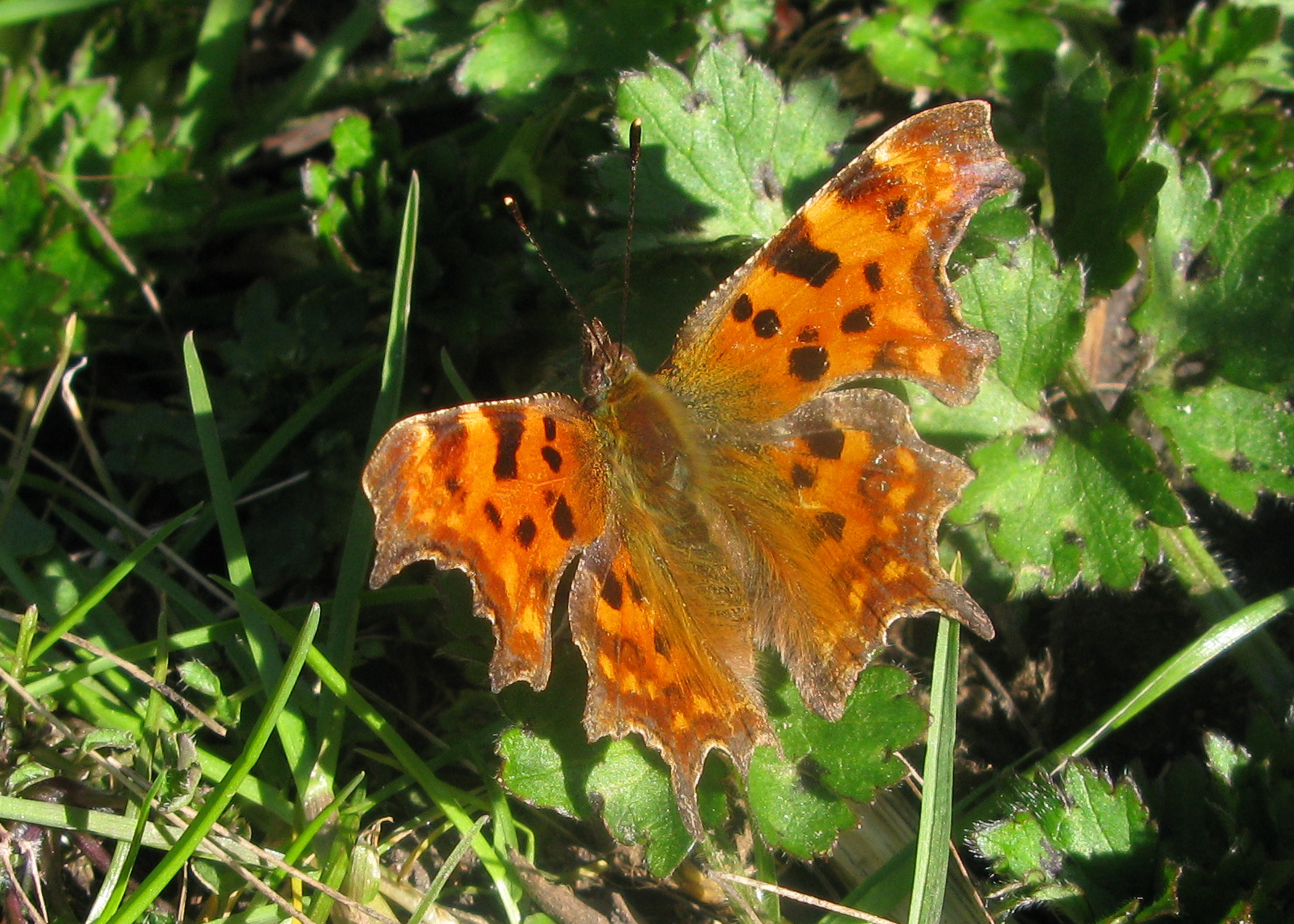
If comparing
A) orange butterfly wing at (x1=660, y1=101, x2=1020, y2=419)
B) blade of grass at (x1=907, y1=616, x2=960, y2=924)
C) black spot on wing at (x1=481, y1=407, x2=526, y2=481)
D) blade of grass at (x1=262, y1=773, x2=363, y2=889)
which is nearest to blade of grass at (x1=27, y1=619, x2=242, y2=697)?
blade of grass at (x1=262, y1=773, x2=363, y2=889)

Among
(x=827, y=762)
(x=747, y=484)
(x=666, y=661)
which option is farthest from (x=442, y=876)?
(x=747, y=484)

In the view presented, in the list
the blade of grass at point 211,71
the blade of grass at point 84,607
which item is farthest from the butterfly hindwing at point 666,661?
the blade of grass at point 211,71

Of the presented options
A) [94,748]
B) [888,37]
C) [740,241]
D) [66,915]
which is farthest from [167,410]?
[888,37]

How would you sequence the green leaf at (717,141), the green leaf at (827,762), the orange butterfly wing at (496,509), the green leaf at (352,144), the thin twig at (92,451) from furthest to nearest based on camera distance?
the green leaf at (352,144)
the thin twig at (92,451)
the green leaf at (717,141)
the green leaf at (827,762)
the orange butterfly wing at (496,509)

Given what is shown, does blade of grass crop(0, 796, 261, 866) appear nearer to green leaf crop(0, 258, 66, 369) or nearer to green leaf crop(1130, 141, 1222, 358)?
green leaf crop(0, 258, 66, 369)

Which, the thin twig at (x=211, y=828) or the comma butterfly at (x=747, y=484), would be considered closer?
the comma butterfly at (x=747, y=484)

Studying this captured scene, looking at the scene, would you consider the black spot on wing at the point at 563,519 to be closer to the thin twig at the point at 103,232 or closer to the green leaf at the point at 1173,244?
the green leaf at the point at 1173,244

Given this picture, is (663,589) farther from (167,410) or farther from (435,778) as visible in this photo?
(167,410)
